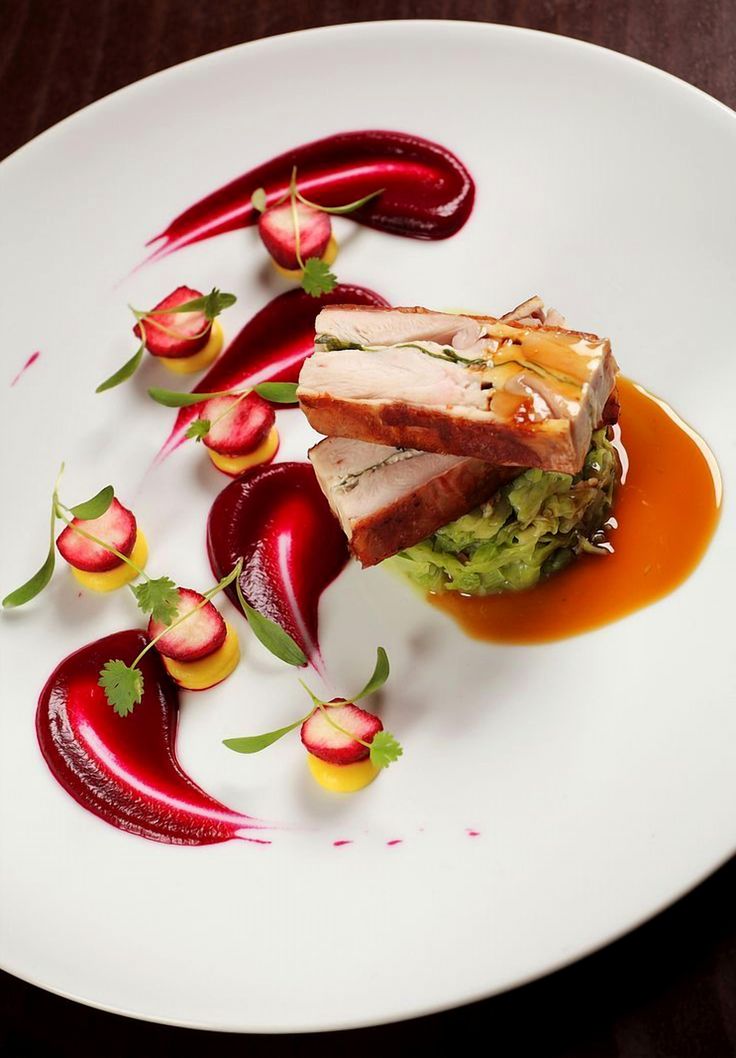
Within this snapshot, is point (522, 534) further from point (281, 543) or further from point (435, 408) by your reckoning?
point (281, 543)

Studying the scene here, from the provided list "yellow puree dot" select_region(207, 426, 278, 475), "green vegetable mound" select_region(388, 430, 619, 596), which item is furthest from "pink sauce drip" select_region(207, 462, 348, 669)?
"green vegetable mound" select_region(388, 430, 619, 596)

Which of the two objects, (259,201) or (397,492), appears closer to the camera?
(397,492)

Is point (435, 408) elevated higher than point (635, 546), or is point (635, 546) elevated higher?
point (435, 408)

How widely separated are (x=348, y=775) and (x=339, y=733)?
11cm

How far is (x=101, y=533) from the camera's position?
11.5 ft

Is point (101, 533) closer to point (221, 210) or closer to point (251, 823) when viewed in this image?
point (251, 823)

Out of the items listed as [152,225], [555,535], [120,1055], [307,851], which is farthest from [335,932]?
[152,225]

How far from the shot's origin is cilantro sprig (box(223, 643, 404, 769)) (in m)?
2.92

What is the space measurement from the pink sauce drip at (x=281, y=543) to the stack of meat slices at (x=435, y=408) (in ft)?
0.78

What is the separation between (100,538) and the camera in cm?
349

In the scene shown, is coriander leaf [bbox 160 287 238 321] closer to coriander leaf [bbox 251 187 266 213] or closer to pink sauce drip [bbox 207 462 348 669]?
coriander leaf [bbox 251 187 266 213]

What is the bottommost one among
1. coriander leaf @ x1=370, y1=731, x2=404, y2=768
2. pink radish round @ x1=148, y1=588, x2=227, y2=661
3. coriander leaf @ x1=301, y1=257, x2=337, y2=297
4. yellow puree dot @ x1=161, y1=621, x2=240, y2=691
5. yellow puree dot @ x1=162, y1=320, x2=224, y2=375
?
yellow puree dot @ x1=161, y1=621, x2=240, y2=691

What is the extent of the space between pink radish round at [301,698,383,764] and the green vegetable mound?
1.61 ft

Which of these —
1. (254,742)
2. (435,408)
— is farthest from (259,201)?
(254,742)
